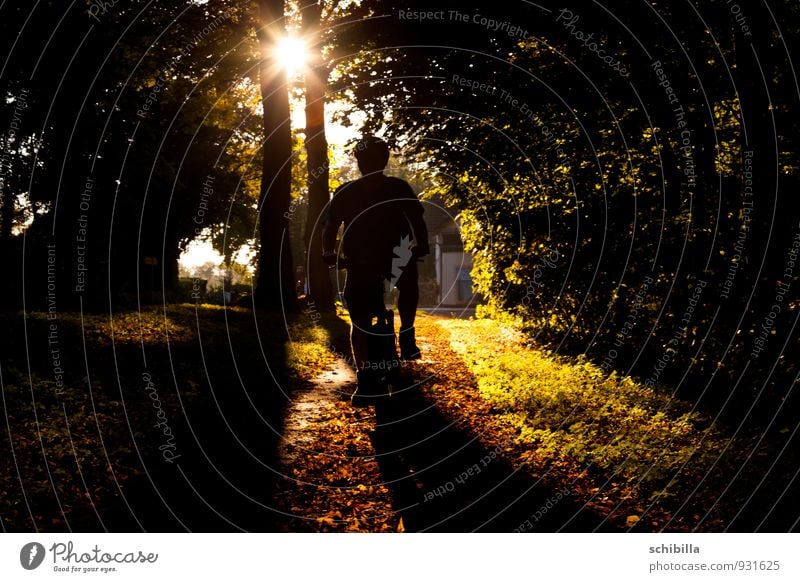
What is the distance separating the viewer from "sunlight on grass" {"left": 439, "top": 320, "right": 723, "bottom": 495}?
246 inches

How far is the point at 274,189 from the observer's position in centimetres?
2119

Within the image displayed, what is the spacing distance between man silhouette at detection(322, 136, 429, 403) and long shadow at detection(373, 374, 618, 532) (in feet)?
3.83

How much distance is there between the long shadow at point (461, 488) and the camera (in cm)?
505

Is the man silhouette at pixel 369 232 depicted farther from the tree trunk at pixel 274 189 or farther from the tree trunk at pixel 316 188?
the tree trunk at pixel 316 188

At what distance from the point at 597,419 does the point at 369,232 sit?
3551 millimetres

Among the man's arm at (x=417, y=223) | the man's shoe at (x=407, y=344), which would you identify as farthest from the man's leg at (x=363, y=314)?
the man's shoe at (x=407, y=344)

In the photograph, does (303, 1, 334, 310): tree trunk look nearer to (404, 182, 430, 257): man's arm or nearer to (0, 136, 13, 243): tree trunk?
(0, 136, 13, 243): tree trunk

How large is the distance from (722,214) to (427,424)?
4.25 meters

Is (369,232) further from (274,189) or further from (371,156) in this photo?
(274,189)

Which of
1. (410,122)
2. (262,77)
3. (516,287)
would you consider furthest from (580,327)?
(262,77)

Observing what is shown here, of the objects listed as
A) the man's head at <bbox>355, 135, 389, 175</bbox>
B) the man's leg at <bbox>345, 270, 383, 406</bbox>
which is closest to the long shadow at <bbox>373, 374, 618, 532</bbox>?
the man's leg at <bbox>345, 270, 383, 406</bbox>

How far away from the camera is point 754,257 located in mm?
6910

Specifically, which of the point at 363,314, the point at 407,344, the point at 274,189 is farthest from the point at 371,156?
the point at 274,189

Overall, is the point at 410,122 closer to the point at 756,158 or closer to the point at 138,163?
the point at 756,158
